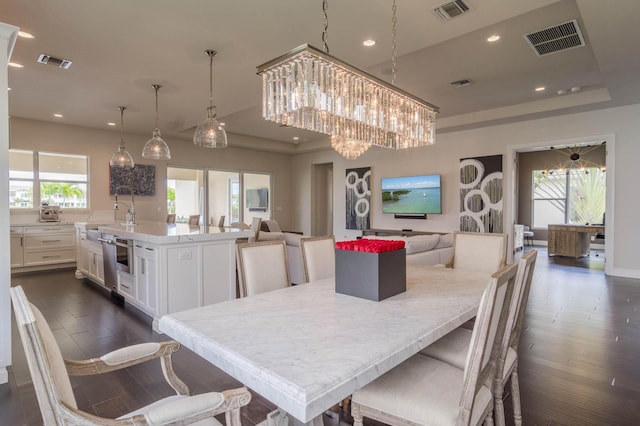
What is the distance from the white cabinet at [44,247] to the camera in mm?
6117

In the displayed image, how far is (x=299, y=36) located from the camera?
325 cm

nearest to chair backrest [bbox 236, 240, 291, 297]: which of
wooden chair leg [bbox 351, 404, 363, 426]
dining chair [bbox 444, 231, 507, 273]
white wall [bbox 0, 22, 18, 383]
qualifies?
wooden chair leg [bbox 351, 404, 363, 426]

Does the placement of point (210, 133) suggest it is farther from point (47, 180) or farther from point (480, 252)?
point (47, 180)

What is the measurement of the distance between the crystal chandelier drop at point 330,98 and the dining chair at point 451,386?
140 cm

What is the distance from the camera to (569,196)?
9.94 metres

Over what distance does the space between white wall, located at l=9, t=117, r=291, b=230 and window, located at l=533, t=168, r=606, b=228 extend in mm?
8653

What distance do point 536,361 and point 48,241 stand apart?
790cm

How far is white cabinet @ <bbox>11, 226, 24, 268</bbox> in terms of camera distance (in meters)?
6.04

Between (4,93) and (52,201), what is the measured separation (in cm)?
554

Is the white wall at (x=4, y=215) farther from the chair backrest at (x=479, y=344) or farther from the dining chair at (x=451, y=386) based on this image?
the chair backrest at (x=479, y=344)

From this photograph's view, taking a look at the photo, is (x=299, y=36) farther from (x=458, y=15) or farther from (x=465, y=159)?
(x=465, y=159)

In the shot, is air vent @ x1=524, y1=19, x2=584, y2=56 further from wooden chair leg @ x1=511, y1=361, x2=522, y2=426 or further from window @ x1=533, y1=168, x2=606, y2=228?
window @ x1=533, y1=168, x2=606, y2=228

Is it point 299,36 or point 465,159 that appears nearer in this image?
point 299,36

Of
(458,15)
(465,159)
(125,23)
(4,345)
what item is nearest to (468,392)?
(458,15)
